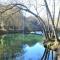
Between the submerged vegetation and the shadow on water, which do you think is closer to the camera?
the shadow on water

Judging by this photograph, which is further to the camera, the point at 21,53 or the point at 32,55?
the point at 21,53

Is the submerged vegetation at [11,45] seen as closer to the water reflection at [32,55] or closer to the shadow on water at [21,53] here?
the shadow on water at [21,53]

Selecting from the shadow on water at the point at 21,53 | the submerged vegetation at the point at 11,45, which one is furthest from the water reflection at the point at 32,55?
the submerged vegetation at the point at 11,45

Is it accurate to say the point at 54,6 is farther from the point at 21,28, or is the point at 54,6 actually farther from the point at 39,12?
the point at 21,28

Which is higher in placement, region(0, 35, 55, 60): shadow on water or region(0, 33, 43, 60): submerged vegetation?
region(0, 33, 43, 60): submerged vegetation

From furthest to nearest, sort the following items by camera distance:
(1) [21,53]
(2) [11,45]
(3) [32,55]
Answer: (2) [11,45]
(1) [21,53]
(3) [32,55]

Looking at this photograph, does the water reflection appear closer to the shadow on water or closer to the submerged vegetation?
the shadow on water

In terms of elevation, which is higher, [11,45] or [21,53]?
[11,45]

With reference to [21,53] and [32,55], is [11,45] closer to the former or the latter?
[21,53]

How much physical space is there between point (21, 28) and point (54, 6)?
3276cm

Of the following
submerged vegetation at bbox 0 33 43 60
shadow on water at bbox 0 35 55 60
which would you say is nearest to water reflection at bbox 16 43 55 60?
shadow on water at bbox 0 35 55 60

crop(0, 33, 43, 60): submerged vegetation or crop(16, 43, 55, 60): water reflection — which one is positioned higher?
crop(0, 33, 43, 60): submerged vegetation

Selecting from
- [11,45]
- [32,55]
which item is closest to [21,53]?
[32,55]

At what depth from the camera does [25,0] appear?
22.6 meters
